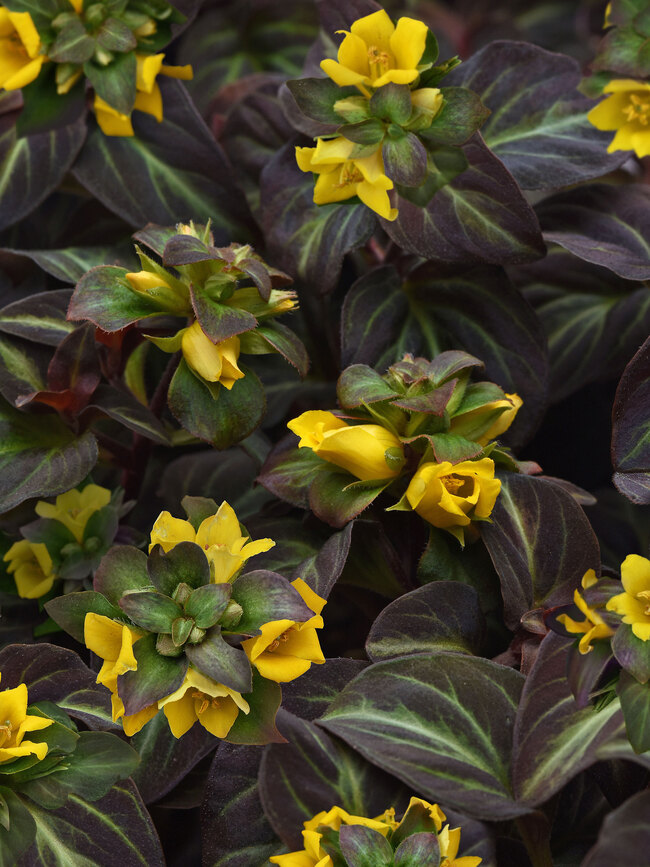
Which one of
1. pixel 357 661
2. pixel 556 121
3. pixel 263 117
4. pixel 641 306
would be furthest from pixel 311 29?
pixel 357 661

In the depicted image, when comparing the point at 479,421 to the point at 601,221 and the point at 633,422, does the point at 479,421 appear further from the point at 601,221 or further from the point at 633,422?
the point at 601,221

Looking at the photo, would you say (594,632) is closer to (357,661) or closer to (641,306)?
(357,661)

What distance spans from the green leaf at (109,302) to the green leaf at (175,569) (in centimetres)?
15

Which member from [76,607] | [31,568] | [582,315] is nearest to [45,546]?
[31,568]

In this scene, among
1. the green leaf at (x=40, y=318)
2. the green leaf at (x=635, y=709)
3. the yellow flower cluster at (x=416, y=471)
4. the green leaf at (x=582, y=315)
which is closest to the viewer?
the green leaf at (x=635, y=709)

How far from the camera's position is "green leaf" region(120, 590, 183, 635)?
489 millimetres

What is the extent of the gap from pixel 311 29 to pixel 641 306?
0.47 metres

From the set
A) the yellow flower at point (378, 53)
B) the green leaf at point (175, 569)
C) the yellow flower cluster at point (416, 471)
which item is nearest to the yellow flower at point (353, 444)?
the yellow flower cluster at point (416, 471)

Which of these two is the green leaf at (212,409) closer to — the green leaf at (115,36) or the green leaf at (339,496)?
the green leaf at (339,496)

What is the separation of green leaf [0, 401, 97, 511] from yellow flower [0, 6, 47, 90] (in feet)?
0.80

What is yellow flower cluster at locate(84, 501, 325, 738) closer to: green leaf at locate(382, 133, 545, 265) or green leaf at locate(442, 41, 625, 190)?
green leaf at locate(382, 133, 545, 265)

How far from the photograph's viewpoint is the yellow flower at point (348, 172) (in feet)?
2.03

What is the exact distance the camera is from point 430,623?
58 centimetres

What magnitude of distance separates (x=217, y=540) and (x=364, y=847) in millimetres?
173
